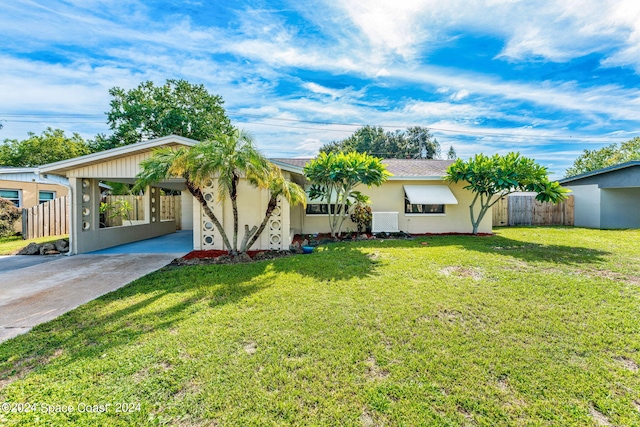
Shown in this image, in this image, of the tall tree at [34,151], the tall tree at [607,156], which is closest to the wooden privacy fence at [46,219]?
the tall tree at [34,151]

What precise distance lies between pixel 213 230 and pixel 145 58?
11513mm

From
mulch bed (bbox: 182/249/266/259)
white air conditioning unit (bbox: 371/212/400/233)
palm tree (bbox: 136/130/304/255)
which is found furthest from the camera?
white air conditioning unit (bbox: 371/212/400/233)

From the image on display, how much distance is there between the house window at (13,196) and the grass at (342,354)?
19605mm

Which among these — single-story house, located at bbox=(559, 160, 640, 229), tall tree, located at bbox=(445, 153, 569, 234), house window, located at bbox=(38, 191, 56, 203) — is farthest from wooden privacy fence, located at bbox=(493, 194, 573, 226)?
house window, located at bbox=(38, 191, 56, 203)

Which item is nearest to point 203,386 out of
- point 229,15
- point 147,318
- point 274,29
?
point 147,318

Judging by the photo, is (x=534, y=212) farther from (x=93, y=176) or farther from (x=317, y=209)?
(x=93, y=176)

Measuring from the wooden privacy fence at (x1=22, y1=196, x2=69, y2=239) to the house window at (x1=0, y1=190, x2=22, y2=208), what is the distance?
461 centimetres

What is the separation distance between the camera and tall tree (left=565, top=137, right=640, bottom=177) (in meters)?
38.5

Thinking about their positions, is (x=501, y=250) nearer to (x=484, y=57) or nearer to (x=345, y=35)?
(x=484, y=57)

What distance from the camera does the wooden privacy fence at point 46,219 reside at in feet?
51.9

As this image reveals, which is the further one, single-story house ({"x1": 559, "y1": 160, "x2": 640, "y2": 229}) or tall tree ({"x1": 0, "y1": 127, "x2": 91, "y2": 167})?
tall tree ({"x1": 0, "y1": 127, "x2": 91, "y2": 167})

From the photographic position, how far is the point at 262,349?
4301 mm

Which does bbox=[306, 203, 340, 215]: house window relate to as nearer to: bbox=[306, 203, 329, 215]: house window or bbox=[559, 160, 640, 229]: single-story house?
Answer: bbox=[306, 203, 329, 215]: house window

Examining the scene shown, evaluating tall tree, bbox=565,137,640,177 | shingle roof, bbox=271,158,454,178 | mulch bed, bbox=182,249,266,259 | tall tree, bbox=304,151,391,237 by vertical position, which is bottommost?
mulch bed, bbox=182,249,266,259
